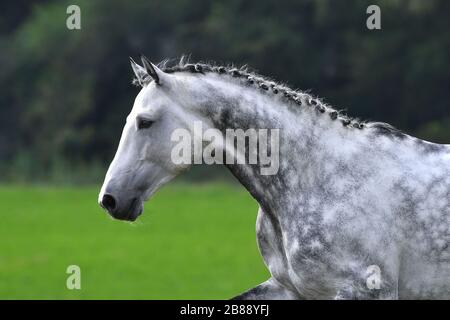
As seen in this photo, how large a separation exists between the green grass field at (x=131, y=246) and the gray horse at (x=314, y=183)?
28.5 feet

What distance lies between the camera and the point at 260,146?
6.03 m

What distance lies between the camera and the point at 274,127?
604 centimetres

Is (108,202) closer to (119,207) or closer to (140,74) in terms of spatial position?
(119,207)

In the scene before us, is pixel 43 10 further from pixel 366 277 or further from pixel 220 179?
pixel 366 277

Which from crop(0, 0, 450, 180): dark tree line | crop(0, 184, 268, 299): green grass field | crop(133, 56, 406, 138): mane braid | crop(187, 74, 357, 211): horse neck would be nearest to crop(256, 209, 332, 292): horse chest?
crop(187, 74, 357, 211): horse neck

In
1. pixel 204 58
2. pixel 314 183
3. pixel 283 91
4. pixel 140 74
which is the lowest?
pixel 314 183

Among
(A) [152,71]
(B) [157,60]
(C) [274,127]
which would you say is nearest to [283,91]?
(C) [274,127]

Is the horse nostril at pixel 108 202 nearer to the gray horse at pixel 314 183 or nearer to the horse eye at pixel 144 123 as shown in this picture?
the gray horse at pixel 314 183

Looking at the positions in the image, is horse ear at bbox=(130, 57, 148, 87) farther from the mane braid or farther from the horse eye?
the horse eye

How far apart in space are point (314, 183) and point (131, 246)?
1800 cm

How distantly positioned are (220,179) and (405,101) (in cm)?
786

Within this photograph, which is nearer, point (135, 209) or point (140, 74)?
point (135, 209)

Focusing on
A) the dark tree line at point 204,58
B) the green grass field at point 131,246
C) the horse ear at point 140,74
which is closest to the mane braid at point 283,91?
the horse ear at point 140,74

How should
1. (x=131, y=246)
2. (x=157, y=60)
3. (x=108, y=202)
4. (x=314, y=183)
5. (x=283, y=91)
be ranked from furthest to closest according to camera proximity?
(x=157, y=60) → (x=131, y=246) → (x=283, y=91) → (x=314, y=183) → (x=108, y=202)
